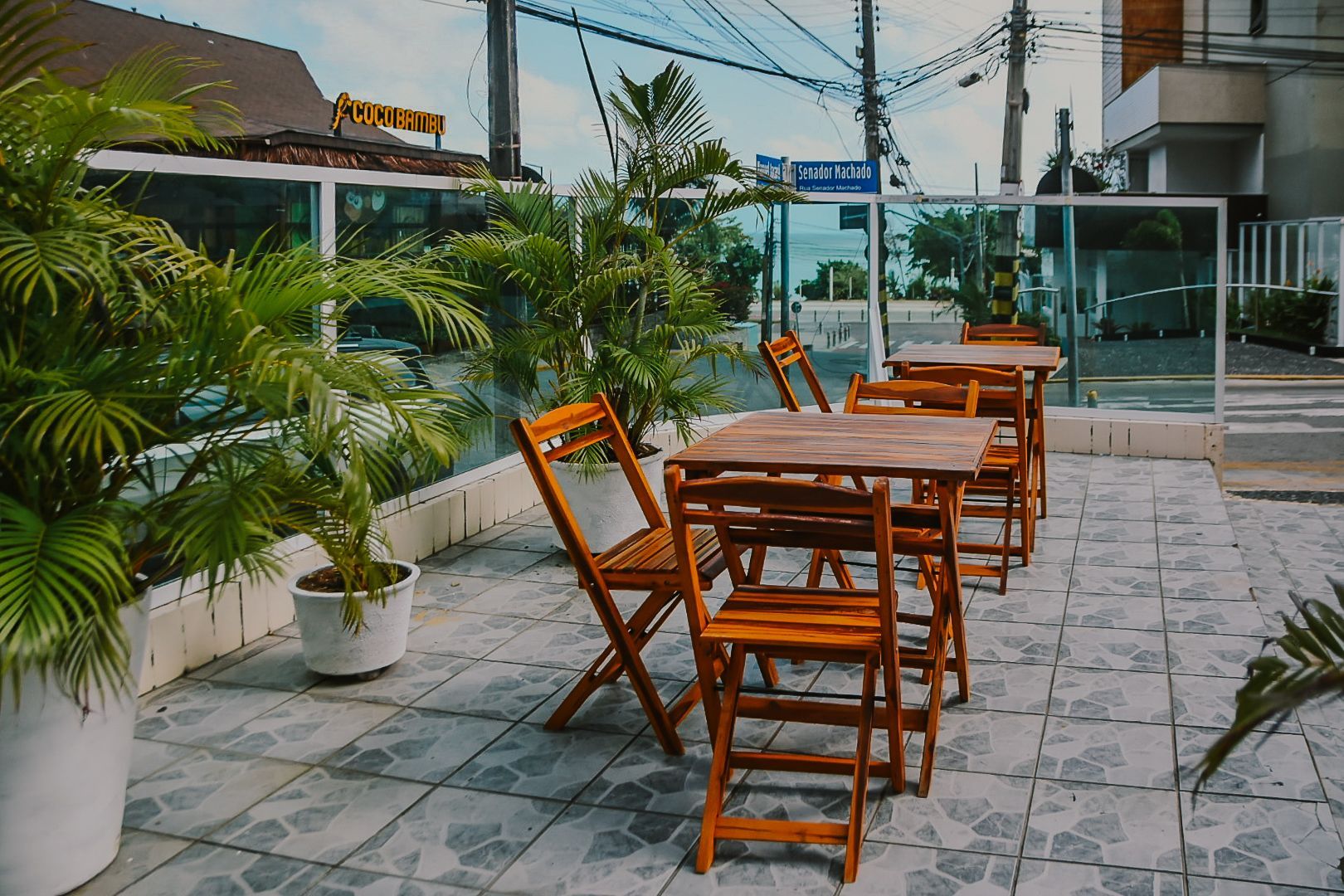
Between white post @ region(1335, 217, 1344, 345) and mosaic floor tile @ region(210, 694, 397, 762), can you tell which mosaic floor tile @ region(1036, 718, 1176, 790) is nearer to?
mosaic floor tile @ region(210, 694, 397, 762)

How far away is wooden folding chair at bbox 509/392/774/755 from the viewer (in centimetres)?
326

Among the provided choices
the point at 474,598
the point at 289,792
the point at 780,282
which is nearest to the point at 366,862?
the point at 289,792

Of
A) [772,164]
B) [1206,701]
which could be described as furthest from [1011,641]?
[772,164]

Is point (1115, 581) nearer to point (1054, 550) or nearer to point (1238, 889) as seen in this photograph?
point (1054, 550)

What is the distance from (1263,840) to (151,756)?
8.97 ft

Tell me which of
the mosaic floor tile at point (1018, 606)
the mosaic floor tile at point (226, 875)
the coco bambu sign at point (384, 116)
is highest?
the coco bambu sign at point (384, 116)

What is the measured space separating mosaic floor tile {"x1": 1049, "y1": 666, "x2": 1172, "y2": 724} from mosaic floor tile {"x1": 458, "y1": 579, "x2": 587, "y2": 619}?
1.81 meters

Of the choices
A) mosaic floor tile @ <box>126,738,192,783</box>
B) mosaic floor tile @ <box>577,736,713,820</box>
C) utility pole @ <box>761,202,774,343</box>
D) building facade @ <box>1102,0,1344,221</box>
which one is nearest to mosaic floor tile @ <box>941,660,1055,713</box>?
mosaic floor tile @ <box>577,736,713,820</box>

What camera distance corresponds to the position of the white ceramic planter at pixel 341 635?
3.87 metres

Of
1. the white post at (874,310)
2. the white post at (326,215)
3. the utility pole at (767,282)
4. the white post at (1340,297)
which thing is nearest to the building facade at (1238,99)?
the white post at (1340,297)

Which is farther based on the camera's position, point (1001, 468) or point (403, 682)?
point (1001, 468)

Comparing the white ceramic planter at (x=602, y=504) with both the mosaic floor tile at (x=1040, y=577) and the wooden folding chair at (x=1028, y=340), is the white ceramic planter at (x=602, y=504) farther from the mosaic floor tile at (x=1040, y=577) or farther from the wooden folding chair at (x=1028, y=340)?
the wooden folding chair at (x=1028, y=340)

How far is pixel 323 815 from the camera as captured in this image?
3.04 metres

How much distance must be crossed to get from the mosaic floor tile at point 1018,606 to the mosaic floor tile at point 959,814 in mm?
1415
